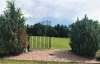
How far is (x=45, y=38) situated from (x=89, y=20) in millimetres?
4536

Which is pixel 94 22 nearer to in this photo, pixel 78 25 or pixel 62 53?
pixel 78 25

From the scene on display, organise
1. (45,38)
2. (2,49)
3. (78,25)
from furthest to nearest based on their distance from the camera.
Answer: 1. (45,38)
2. (78,25)
3. (2,49)

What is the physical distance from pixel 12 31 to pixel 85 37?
5.13 m

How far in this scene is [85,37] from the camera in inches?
588

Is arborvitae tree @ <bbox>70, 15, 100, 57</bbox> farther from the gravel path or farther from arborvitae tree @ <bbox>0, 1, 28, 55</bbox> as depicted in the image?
arborvitae tree @ <bbox>0, 1, 28, 55</bbox>

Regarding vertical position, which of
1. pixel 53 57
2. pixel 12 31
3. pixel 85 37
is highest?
pixel 12 31

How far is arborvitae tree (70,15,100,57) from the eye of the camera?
14836 mm

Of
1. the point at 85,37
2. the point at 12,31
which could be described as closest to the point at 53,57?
the point at 85,37

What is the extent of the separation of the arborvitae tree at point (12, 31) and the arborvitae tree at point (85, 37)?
3.59 metres

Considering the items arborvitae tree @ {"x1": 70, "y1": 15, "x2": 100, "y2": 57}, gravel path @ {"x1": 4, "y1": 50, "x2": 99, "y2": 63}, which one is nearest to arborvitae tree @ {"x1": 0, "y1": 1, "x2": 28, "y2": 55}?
gravel path @ {"x1": 4, "y1": 50, "x2": 99, "y2": 63}

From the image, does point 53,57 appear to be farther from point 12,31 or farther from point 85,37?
point 12,31

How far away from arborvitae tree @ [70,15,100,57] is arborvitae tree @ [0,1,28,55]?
3.59 metres

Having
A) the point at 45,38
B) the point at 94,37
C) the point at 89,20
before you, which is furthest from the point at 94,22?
the point at 45,38

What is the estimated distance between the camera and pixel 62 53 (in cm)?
1488
